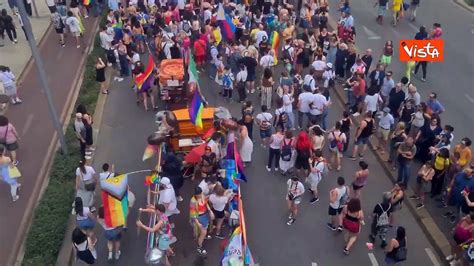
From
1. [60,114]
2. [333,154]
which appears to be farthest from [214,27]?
[333,154]

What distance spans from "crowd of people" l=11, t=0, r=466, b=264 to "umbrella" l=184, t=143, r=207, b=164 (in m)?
0.27

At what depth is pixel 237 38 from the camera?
19969mm

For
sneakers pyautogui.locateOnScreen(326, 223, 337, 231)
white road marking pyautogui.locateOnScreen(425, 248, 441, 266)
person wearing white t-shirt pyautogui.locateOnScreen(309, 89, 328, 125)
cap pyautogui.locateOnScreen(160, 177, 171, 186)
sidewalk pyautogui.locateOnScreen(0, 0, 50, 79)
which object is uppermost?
cap pyautogui.locateOnScreen(160, 177, 171, 186)

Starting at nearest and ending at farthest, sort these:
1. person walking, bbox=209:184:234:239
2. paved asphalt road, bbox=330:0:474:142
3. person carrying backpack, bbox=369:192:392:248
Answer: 1. person carrying backpack, bbox=369:192:392:248
2. person walking, bbox=209:184:234:239
3. paved asphalt road, bbox=330:0:474:142

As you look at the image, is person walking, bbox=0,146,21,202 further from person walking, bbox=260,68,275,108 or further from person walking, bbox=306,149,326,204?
person walking, bbox=260,68,275,108

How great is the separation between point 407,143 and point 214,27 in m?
9.38

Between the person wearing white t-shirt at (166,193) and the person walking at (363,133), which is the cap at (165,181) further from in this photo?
the person walking at (363,133)

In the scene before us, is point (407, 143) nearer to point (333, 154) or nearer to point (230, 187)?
point (333, 154)

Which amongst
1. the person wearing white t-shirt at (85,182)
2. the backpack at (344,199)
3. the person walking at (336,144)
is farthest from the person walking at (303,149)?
the person wearing white t-shirt at (85,182)

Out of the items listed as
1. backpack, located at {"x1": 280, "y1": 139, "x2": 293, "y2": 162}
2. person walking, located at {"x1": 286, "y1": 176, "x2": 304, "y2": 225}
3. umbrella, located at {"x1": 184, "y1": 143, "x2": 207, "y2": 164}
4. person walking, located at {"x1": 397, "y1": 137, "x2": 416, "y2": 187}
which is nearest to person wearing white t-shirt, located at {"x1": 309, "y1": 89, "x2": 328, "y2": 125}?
backpack, located at {"x1": 280, "y1": 139, "x2": 293, "y2": 162}

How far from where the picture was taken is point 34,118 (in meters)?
17.3

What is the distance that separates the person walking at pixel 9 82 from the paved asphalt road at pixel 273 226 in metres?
3.89

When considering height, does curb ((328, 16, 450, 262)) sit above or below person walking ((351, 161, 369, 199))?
below

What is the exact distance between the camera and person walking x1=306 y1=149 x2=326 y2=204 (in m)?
12.5
